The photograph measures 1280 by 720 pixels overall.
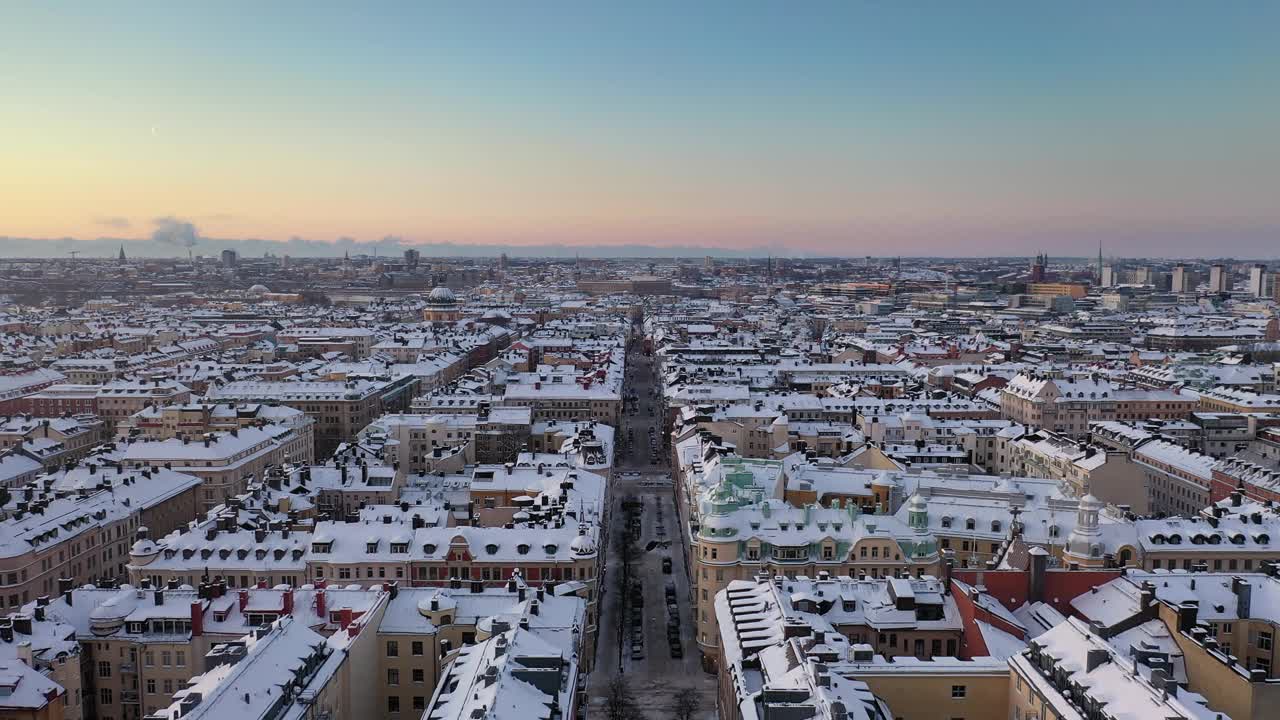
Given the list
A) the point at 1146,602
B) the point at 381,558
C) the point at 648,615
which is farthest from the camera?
the point at 648,615

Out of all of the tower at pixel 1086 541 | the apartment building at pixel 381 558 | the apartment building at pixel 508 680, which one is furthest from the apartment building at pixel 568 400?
the apartment building at pixel 508 680

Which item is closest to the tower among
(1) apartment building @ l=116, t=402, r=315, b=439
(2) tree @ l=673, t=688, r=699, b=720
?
(2) tree @ l=673, t=688, r=699, b=720

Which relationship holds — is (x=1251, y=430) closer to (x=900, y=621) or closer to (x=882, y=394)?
(x=882, y=394)

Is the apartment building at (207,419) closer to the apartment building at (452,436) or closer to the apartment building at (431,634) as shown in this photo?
the apartment building at (452,436)

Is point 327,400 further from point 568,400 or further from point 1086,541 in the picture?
point 1086,541

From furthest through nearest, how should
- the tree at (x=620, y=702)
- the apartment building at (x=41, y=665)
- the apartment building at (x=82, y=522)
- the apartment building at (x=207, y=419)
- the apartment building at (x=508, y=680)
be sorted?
1. the apartment building at (x=207, y=419)
2. the apartment building at (x=82, y=522)
3. the tree at (x=620, y=702)
4. the apartment building at (x=41, y=665)
5. the apartment building at (x=508, y=680)

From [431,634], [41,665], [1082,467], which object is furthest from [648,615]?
[1082,467]
